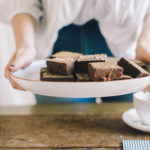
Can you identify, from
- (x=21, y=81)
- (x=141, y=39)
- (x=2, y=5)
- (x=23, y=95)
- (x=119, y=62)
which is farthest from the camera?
(x=23, y=95)

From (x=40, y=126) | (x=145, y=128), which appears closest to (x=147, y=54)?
(x=145, y=128)

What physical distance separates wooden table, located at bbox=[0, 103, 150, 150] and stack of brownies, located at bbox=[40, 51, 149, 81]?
167 mm

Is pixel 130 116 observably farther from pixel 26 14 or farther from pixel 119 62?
pixel 26 14

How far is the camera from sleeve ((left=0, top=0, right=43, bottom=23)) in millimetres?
1018

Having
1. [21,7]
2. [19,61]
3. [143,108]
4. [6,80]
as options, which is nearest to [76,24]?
[21,7]

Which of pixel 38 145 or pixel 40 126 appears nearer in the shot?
pixel 38 145

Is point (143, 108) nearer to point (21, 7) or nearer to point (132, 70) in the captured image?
point (132, 70)

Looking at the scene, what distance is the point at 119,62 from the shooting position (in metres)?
0.76

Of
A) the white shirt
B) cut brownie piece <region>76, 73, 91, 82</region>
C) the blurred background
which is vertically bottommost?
the blurred background

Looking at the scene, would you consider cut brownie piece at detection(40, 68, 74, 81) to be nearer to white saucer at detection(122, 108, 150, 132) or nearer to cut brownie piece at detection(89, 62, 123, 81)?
cut brownie piece at detection(89, 62, 123, 81)

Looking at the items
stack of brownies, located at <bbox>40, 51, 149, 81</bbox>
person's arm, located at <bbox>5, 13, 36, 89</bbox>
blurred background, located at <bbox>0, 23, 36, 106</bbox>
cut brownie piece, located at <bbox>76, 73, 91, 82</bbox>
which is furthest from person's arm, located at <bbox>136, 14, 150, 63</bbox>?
blurred background, located at <bbox>0, 23, 36, 106</bbox>

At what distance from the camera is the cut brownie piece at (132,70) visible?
67cm

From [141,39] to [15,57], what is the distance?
441mm

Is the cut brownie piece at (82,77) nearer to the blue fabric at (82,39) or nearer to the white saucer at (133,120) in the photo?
the white saucer at (133,120)
